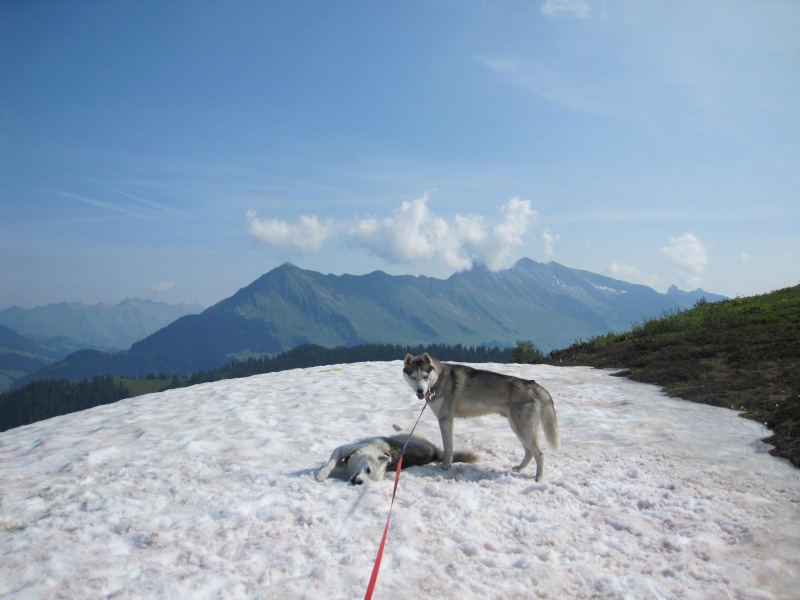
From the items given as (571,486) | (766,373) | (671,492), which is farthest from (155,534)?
(766,373)

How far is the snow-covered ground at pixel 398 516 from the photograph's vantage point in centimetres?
515

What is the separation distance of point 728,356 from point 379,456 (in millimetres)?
14670

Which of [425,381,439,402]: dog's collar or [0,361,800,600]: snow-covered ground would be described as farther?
[425,381,439,402]: dog's collar

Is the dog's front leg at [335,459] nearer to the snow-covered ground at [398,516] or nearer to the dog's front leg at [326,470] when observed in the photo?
the dog's front leg at [326,470]

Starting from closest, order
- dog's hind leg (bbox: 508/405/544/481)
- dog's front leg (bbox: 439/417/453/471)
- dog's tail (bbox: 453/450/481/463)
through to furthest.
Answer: dog's hind leg (bbox: 508/405/544/481), dog's front leg (bbox: 439/417/453/471), dog's tail (bbox: 453/450/481/463)

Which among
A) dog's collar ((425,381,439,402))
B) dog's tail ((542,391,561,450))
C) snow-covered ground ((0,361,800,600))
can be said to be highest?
dog's collar ((425,381,439,402))

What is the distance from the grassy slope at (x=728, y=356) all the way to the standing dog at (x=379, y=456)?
653cm

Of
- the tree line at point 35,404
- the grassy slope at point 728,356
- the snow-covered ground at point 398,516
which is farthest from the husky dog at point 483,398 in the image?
the tree line at point 35,404

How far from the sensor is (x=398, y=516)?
666cm

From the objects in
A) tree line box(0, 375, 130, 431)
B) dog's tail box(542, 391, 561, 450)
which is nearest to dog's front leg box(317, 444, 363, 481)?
dog's tail box(542, 391, 561, 450)

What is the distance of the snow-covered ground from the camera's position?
16.9ft

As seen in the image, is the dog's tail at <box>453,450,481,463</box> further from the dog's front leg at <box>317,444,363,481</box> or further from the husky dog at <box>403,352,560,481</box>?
the dog's front leg at <box>317,444,363,481</box>

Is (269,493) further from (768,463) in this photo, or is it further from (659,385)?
(659,385)

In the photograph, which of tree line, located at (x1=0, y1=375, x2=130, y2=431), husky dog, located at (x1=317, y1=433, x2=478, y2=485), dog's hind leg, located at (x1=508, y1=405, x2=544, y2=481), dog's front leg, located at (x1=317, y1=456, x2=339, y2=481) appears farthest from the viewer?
tree line, located at (x1=0, y1=375, x2=130, y2=431)
